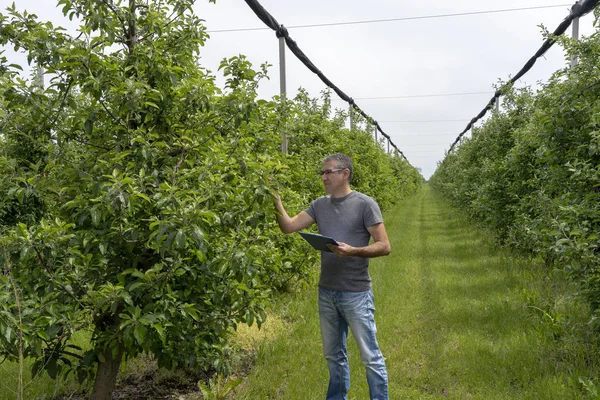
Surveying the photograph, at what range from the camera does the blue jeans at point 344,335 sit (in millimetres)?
3980

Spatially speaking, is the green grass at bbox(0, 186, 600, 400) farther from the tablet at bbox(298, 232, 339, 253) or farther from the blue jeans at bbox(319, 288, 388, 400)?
the tablet at bbox(298, 232, 339, 253)

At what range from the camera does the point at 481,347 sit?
6.00 meters

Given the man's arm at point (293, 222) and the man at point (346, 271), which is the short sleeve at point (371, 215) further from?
the man's arm at point (293, 222)

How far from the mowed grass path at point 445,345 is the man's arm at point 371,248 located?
1.69 meters

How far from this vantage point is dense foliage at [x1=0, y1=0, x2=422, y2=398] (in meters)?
3.26

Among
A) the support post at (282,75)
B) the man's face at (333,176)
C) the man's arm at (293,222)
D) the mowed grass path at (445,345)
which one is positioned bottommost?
the mowed grass path at (445,345)

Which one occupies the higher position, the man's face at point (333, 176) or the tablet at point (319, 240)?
the man's face at point (333, 176)

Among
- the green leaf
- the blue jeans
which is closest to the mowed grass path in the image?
the blue jeans

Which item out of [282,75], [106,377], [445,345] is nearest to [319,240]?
[106,377]

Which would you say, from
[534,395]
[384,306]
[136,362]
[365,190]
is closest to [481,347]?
[534,395]

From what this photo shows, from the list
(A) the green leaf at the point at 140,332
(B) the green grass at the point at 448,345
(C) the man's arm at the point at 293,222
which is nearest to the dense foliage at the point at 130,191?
(A) the green leaf at the point at 140,332

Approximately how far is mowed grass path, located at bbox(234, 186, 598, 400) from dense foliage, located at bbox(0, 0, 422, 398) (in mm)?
1552

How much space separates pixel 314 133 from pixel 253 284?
837 cm

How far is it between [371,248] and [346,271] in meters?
0.30
